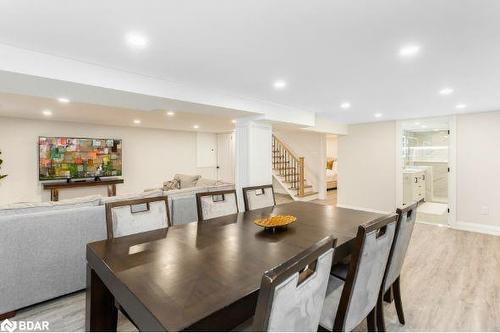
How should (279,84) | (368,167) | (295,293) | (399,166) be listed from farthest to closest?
(368,167)
(399,166)
(279,84)
(295,293)

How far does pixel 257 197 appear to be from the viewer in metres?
2.96

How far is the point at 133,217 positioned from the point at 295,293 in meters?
1.49

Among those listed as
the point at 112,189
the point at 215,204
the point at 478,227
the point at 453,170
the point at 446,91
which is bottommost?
the point at 478,227

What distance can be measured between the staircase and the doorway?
2399 mm

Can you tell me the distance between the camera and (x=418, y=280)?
273 centimetres

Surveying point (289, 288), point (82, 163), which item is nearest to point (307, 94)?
point (289, 288)

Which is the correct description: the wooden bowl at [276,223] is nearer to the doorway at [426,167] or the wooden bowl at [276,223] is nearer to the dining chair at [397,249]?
the dining chair at [397,249]

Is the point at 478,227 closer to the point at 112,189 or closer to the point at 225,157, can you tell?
the point at 225,157

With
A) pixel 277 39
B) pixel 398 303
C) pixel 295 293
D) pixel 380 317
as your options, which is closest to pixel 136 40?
pixel 277 39

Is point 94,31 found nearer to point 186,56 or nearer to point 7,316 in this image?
point 186,56

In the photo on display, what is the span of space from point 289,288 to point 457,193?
5482 millimetres

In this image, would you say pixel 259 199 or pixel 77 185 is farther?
pixel 77 185

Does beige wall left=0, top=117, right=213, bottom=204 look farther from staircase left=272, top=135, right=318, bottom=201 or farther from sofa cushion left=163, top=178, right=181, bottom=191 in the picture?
staircase left=272, top=135, right=318, bottom=201

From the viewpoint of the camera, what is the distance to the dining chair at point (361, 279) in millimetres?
1278
